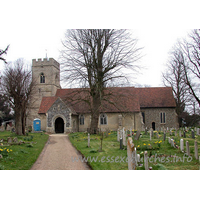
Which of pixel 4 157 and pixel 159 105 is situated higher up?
pixel 159 105

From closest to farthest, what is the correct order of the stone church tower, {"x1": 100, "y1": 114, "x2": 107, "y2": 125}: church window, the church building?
the church building
{"x1": 100, "y1": 114, "x2": 107, "y2": 125}: church window
the stone church tower

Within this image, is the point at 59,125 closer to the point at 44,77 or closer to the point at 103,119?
the point at 103,119

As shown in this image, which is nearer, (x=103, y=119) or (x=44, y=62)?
(x=103, y=119)

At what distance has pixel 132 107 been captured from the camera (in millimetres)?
27219

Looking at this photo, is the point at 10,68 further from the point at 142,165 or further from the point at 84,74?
the point at 142,165

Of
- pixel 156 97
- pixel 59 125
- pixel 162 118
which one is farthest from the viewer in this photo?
pixel 156 97

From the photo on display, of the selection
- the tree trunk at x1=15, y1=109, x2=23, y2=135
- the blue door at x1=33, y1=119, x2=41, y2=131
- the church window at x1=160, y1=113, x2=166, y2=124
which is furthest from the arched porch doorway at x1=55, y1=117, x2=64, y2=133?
the church window at x1=160, y1=113, x2=166, y2=124

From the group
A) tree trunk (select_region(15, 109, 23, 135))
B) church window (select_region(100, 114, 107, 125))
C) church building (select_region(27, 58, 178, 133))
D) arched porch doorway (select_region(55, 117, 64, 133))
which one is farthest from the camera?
church window (select_region(100, 114, 107, 125))

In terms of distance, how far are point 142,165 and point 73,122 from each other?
63.6 ft

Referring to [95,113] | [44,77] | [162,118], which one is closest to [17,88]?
[95,113]

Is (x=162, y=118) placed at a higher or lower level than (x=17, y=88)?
lower

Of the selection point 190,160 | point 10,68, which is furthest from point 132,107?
point 190,160

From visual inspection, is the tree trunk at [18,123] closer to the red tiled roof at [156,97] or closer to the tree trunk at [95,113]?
the tree trunk at [95,113]

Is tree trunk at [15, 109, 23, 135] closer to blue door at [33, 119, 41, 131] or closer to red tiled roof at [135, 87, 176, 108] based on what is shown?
blue door at [33, 119, 41, 131]
